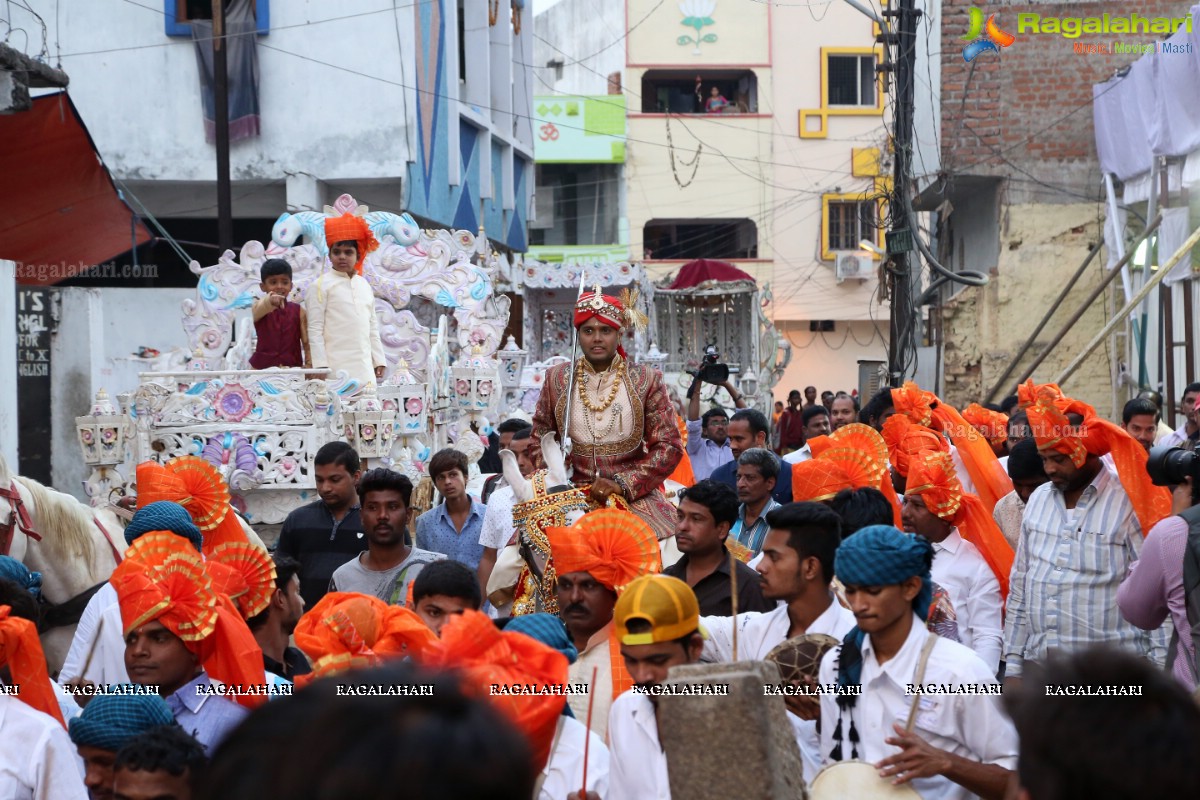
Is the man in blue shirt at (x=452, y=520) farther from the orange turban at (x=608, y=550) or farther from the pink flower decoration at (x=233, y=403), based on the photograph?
the orange turban at (x=608, y=550)

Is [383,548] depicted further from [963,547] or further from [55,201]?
[55,201]

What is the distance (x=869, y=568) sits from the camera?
3715 millimetres

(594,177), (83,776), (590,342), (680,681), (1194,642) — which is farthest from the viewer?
(594,177)

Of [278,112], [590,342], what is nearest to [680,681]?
[590,342]

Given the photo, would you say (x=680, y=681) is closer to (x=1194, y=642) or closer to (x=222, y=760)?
(x=222, y=760)

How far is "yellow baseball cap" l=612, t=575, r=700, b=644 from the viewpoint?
3.70 m

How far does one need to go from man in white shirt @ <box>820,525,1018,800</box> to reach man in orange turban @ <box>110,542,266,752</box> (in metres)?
1.74

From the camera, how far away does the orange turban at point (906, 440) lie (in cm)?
747

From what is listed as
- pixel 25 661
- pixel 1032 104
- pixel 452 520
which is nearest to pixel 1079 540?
pixel 452 520

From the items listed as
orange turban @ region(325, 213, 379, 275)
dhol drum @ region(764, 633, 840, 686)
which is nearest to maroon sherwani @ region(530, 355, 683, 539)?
dhol drum @ region(764, 633, 840, 686)

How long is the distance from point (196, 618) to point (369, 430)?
5.18 m

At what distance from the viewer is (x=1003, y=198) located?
16859 millimetres

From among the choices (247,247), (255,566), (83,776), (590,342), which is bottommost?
(83,776)

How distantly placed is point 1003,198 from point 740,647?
534 inches
